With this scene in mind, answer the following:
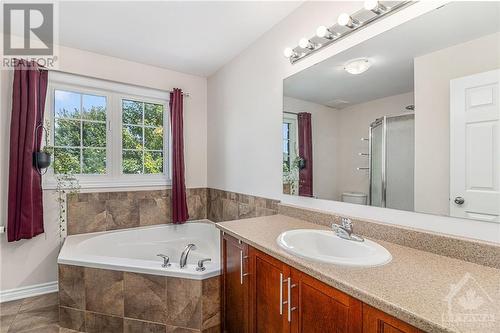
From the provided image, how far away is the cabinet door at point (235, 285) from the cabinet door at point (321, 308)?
429 millimetres

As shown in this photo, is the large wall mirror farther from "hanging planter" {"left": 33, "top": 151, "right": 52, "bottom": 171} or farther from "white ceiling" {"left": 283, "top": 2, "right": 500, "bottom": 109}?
"hanging planter" {"left": 33, "top": 151, "right": 52, "bottom": 171}

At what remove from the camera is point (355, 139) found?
157 cm

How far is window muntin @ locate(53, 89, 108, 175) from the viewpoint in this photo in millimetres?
2602

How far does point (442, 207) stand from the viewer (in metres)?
1.15

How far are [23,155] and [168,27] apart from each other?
1.73m

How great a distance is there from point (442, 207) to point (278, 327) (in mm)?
960

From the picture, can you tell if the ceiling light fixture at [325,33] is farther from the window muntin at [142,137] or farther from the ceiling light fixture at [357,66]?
the window muntin at [142,137]

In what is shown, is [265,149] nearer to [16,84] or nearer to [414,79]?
[414,79]

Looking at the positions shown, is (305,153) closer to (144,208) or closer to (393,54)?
(393,54)

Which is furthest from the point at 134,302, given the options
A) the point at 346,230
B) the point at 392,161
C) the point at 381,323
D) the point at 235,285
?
the point at 392,161

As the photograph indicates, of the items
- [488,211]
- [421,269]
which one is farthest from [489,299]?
[488,211]

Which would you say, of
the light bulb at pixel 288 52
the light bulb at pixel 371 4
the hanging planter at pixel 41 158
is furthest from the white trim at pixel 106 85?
the light bulb at pixel 371 4

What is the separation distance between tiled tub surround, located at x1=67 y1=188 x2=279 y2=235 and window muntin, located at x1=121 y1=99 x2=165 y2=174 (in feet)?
1.07

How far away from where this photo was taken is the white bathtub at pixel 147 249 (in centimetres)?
180
